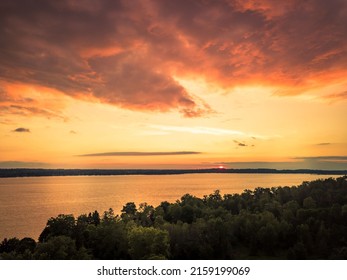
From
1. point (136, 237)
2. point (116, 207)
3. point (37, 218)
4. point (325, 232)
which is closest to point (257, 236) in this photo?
point (325, 232)

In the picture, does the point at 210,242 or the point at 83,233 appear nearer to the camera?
the point at 210,242

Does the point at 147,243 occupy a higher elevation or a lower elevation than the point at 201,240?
higher

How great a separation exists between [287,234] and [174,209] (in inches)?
603

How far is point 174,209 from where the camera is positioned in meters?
38.7

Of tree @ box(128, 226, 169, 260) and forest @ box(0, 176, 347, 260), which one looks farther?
forest @ box(0, 176, 347, 260)

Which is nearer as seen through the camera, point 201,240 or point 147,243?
point 147,243

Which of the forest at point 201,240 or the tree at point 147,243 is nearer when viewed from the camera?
the tree at point 147,243

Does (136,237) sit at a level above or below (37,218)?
above

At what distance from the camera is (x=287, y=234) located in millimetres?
25812

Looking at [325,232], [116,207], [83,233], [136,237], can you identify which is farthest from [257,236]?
[116,207]

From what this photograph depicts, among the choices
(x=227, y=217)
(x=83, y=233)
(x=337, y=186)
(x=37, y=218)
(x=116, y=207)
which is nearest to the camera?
(x=83, y=233)

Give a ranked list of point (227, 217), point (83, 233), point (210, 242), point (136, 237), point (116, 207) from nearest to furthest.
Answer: point (136, 237) → point (210, 242) → point (83, 233) → point (227, 217) → point (116, 207)
